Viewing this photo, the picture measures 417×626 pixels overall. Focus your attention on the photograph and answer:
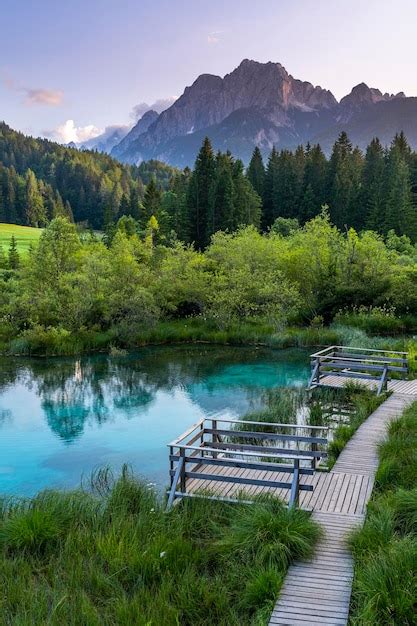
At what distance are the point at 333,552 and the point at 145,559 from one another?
8.61 feet

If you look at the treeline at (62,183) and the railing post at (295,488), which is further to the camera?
the treeline at (62,183)

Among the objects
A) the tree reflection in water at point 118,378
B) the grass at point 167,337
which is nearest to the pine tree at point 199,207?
the grass at point 167,337

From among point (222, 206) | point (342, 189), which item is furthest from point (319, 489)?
point (342, 189)

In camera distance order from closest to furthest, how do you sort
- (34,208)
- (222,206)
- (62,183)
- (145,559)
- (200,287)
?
1. (145,559)
2. (200,287)
3. (222,206)
4. (34,208)
5. (62,183)

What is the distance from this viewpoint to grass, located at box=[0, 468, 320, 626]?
6363 millimetres

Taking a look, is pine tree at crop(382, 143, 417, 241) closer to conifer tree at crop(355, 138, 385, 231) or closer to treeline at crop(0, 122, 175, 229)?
conifer tree at crop(355, 138, 385, 231)

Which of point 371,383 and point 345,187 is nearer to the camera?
point 371,383

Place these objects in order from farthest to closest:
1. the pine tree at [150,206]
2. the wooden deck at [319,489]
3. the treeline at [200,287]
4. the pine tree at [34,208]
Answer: the pine tree at [34,208] < the pine tree at [150,206] < the treeline at [200,287] < the wooden deck at [319,489]

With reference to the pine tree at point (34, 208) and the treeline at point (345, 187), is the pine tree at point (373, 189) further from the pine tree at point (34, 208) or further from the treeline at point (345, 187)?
the pine tree at point (34, 208)

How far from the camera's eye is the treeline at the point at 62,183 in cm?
10381

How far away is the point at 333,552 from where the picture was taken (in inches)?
297

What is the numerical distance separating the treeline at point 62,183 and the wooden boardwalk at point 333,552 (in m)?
64.4

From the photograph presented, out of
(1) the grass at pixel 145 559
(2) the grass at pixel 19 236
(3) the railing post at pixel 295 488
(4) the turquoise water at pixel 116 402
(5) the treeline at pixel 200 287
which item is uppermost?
(2) the grass at pixel 19 236

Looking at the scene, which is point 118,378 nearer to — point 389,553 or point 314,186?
point 389,553
